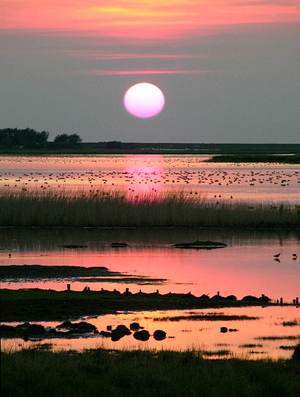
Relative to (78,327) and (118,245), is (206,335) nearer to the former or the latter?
(78,327)

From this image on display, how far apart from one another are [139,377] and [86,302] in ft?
27.3

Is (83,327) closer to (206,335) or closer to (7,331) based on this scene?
(7,331)

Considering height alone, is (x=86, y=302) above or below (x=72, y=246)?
below

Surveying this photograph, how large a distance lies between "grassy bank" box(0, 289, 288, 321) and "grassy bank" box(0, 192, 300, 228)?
19936mm

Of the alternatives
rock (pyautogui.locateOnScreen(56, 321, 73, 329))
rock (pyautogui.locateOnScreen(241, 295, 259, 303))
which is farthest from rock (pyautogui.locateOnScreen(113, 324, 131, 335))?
rock (pyautogui.locateOnScreen(241, 295, 259, 303))

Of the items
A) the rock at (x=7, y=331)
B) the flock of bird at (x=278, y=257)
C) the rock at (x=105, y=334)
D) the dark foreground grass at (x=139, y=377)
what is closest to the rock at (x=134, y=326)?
the rock at (x=105, y=334)

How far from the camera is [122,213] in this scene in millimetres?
45125

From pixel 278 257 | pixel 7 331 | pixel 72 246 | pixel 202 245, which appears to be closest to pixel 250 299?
pixel 7 331

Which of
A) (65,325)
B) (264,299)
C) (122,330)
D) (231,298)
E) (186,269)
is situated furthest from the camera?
(186,269)

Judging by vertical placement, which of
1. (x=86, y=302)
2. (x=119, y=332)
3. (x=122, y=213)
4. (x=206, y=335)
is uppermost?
(x=122, y=213)

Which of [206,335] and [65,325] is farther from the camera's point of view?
[65,325]

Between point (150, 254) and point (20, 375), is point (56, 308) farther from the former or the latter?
point (150, 254)

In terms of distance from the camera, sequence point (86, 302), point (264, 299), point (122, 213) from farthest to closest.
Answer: point (122, 213)
point (264, 299)
point (86, 302)

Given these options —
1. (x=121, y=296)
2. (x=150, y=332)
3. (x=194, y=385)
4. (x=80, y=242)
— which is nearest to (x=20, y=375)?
(x=194, y=385)
